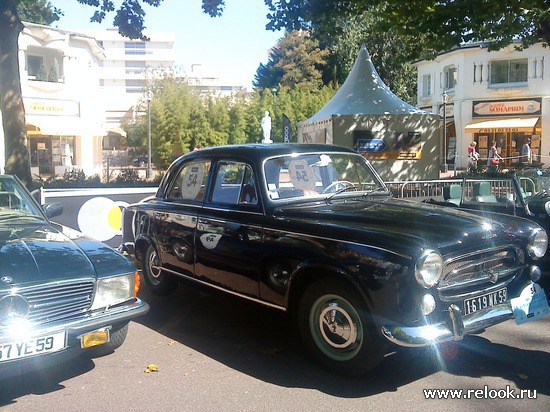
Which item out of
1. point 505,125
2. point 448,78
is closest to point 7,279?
point 505,125

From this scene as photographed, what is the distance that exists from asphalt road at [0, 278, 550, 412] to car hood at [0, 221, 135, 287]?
889 mm

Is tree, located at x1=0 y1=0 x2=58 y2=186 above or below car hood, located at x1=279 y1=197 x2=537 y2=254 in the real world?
above

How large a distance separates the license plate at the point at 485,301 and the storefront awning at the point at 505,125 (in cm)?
3171

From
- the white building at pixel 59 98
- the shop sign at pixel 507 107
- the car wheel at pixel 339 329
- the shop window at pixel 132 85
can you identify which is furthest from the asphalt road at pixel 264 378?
the shop window at pixel 132 85

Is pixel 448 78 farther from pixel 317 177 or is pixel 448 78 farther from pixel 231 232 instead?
pixel 231 232

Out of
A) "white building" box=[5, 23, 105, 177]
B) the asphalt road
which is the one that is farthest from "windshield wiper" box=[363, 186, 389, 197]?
"white building" box=[5, 23, 105, 177]

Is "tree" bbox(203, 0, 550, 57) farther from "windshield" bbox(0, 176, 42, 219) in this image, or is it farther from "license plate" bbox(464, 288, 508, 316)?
"windshield" bbox(0, 176, 42, 219)

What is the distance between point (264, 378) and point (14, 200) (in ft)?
9.83

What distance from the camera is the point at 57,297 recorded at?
4.12 metres

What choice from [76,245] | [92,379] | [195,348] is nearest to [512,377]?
[195,348]

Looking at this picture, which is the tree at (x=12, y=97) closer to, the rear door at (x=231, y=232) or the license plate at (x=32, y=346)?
the rear door at (x=231, y=232)

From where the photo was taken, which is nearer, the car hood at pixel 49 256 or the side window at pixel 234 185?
the car hood at pixel 49 256

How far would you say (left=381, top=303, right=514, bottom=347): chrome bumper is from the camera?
398 cm

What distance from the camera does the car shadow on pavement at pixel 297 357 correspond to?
4.44 m
